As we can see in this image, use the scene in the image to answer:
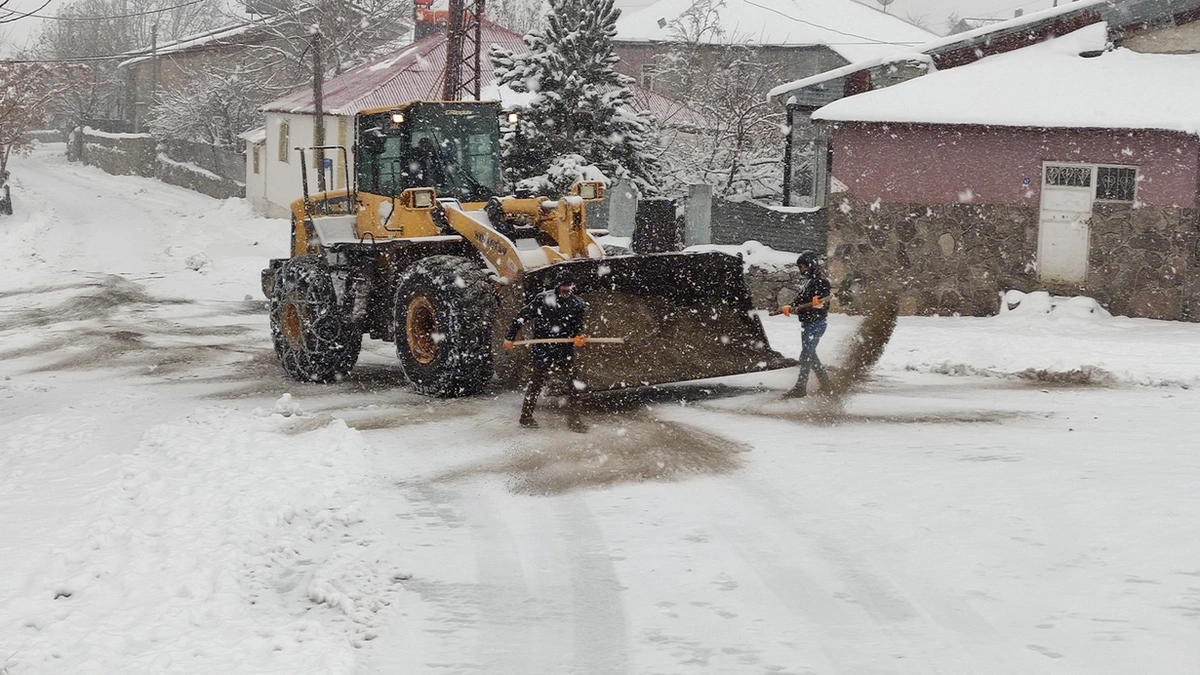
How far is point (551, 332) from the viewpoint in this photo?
1197cm

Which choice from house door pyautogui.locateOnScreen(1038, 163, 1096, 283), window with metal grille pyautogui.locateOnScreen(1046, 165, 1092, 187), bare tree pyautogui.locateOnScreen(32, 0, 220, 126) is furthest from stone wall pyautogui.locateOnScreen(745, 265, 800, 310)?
bare tree pyautogui.locateOnScreen(32, 0, 220, 126)

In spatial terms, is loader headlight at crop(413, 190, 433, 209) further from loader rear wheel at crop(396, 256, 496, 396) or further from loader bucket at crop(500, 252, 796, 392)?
loader bucket at crop(500, 252, 796, 392)

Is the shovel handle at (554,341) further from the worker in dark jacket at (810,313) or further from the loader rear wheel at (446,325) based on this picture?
the worker in dark jacket at (810,313)

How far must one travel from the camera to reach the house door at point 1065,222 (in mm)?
19516

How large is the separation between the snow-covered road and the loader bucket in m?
0.40

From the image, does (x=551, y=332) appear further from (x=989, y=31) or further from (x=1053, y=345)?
(x=989, y=31)

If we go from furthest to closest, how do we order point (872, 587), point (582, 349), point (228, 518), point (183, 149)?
1. point (183, 149)
2. point (582, 349)
3. point (228, 518)
4. point (872, 587)

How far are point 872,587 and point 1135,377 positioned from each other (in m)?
7.68

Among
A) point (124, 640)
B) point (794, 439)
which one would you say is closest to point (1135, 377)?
point (794, 439)

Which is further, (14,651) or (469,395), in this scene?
(469,395)

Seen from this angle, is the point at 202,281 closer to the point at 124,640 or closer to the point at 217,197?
the point at 124,640

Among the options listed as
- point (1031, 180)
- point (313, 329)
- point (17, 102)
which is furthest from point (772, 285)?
point (17, 102)

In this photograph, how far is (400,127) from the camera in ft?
46.9

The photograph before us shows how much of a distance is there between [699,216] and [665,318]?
12122 mm
